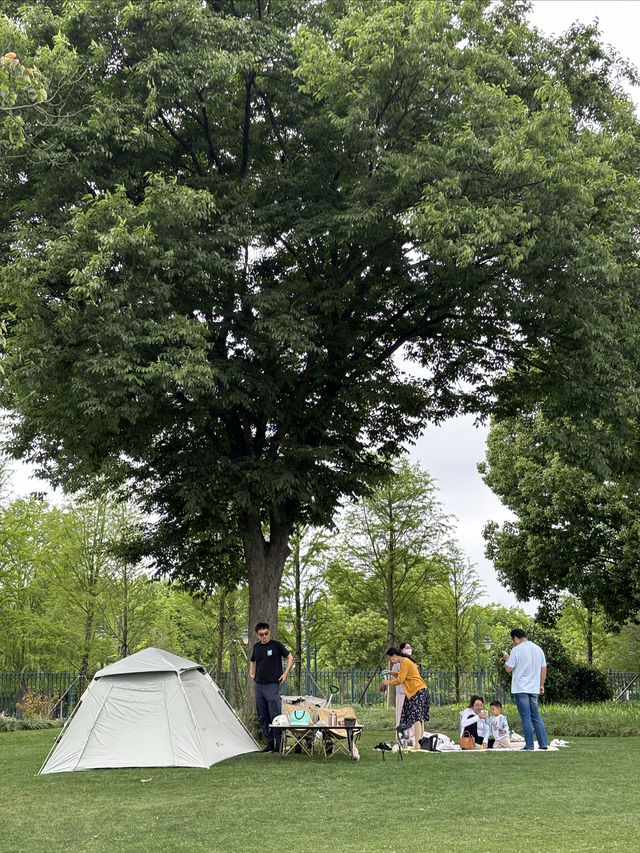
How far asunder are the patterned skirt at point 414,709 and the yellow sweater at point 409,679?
0.08 metres

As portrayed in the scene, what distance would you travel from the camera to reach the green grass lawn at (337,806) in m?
6.76

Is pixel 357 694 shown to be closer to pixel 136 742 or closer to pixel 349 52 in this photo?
pixel 136 742

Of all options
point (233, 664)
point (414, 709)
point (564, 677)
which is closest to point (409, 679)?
point (414, 709)

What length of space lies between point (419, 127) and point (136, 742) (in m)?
10.1

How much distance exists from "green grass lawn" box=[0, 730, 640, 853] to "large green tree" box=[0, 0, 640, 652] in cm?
478

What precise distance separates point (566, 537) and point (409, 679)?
41.6 feet

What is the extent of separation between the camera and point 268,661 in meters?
13.2

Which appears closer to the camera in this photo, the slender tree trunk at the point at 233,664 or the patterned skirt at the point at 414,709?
the patterned skirt at the point at 414,709

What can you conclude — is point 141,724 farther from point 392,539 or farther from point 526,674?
point 392,539

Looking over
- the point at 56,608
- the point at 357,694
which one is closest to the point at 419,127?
the point at 357,694

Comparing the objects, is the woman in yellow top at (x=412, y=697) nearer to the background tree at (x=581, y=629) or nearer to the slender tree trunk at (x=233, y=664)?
the slender tree trunk at (x=233, y=664)

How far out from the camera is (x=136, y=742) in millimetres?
12031

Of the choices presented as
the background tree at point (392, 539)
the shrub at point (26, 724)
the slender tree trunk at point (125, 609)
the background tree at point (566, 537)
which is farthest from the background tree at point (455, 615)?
the shrub at point (26, 724)

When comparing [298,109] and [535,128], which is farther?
[298,109]
